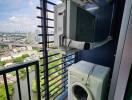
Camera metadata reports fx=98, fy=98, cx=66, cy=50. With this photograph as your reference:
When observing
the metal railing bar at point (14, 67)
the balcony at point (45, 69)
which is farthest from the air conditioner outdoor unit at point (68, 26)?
the metal railing bar at point (14, 67)

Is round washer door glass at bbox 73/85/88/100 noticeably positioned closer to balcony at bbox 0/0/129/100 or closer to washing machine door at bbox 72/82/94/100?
washing machine door at bbox 72/82/94/100

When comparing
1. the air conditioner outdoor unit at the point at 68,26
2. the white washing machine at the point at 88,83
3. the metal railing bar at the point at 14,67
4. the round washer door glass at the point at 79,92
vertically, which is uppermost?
the air conditioner outdoor unit at the point at 68,26

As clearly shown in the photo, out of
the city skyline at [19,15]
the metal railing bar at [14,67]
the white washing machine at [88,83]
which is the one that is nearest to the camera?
the metal railing bar at [14,67]

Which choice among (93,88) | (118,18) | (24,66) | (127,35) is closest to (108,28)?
(118,18)

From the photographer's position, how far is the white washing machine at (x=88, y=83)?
1.29 metres

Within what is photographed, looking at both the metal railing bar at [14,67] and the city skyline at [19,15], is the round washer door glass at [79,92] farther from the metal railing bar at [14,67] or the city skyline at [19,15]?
the city skyline at [19,15]

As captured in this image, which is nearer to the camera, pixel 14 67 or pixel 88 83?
pixel 14 67

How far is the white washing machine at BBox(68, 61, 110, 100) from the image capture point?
129 centimetres

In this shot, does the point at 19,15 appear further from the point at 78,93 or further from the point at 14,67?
the point at 78,93

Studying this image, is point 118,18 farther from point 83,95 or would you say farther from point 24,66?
point 24,66

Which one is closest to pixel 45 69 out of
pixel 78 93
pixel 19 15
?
pixel 78 93

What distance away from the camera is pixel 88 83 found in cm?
133

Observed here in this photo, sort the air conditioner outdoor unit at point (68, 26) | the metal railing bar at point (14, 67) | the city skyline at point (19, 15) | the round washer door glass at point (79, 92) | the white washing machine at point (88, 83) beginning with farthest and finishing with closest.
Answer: the round washer door glass at point (79, 92), the city skyline at point (19, 15), the white washing machine at point (88, 83), the air conditioner outdoor unit at point (68, 26), the metal railing bar at point (14, 67)

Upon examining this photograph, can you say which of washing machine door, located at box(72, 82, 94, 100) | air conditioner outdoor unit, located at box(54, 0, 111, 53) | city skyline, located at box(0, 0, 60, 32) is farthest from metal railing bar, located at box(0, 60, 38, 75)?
washing machine door, located at box(72, 82, 94, 100)
